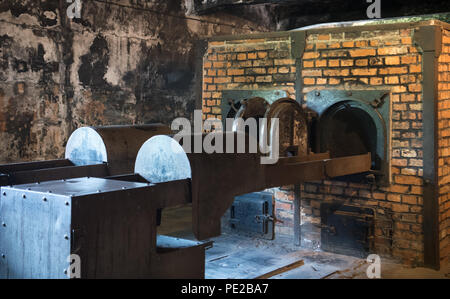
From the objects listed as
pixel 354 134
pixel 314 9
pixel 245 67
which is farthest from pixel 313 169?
pixel 314 9

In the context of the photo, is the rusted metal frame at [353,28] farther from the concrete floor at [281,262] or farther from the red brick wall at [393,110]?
the concrete floor at [281,262]

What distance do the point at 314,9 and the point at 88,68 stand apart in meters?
3.68

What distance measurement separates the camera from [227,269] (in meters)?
4.54

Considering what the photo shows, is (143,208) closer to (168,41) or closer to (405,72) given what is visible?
(405,72)

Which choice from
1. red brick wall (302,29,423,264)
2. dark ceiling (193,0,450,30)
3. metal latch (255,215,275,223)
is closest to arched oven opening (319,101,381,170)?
red brick wall (302,29,423,264)

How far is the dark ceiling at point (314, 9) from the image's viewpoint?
739cm

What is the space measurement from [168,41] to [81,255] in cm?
580

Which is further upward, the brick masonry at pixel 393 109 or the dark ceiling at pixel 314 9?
the dark ceiling at pixel 314 9

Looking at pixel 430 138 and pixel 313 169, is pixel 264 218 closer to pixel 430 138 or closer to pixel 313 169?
pixel 313 169

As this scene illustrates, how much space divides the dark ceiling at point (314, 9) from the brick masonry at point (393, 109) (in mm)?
2843

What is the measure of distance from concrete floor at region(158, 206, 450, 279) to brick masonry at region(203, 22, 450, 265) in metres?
0.18

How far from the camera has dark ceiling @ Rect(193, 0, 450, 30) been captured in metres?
7.39

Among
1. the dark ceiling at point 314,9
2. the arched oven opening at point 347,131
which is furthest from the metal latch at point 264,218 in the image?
the dark ceiling at point 314,9

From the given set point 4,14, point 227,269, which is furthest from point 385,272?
point 4,14
